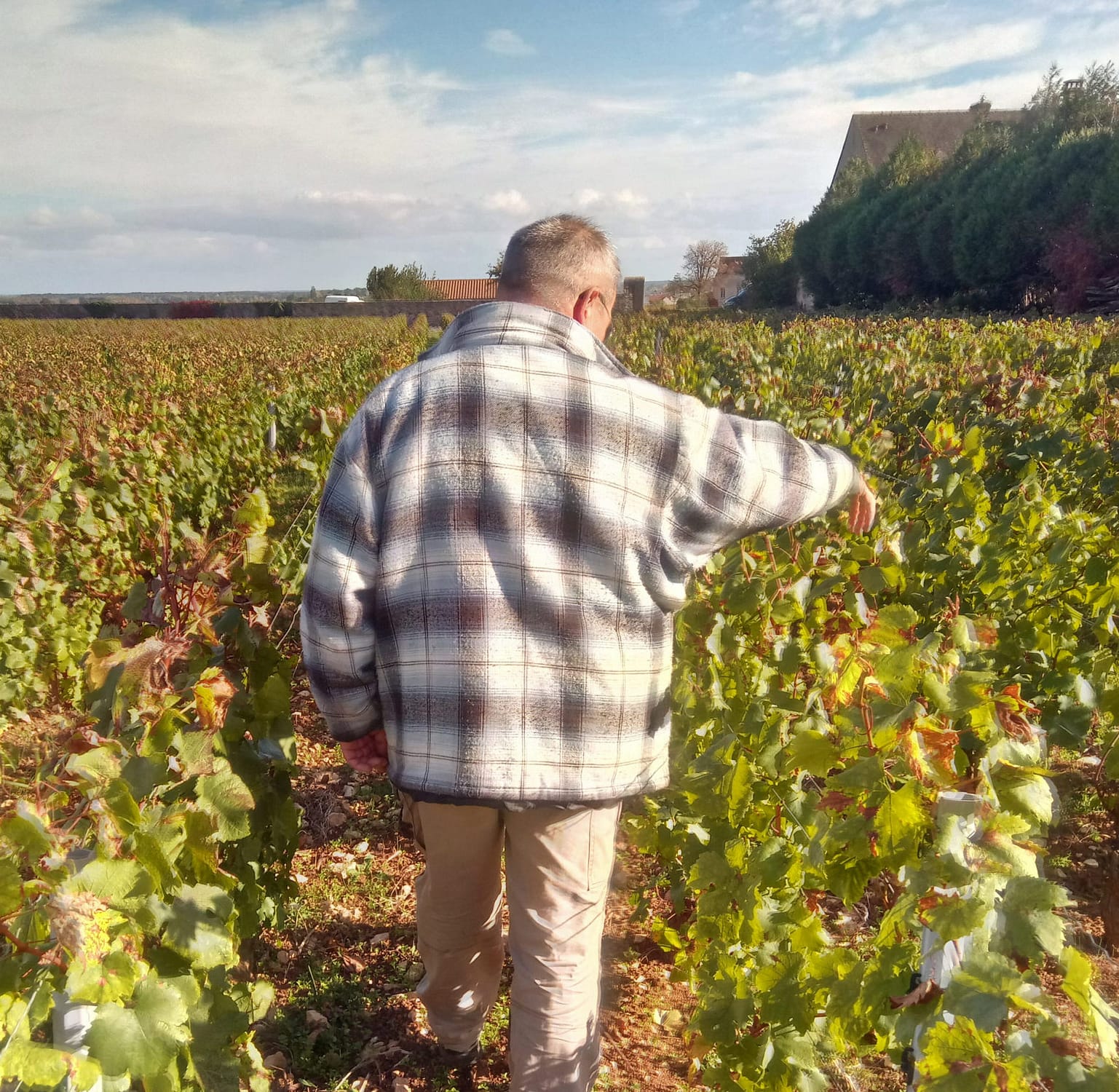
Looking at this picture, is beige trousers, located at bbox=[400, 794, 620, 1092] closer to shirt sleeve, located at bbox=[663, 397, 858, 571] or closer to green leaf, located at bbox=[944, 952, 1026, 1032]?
shirt sleeve, located at bbox=[663, 397, 858, 571]

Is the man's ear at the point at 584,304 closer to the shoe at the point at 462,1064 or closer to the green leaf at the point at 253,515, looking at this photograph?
the green leaf at the point at 253,515

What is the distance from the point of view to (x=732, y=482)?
167cm

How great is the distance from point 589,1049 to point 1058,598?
2.17 meters

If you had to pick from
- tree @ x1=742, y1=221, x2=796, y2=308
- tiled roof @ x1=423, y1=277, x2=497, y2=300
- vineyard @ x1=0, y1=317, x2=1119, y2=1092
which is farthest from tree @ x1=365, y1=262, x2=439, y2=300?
vineyard @ x1=0, y1=317, x2=1119, y2=1092

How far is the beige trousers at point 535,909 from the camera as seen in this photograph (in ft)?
5.79

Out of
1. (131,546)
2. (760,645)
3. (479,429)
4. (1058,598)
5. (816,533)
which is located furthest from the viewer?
(131,546)

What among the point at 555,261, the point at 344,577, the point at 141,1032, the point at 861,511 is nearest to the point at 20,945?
the point at 141,1032

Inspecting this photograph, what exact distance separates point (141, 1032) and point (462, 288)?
58.2 meters

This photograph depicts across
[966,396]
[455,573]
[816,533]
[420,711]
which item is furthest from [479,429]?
[966,396]

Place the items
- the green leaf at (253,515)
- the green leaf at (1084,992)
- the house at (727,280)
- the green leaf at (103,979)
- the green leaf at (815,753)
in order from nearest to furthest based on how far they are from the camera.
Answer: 1. the green leaf at (1084,992)
2. the green leaf at (103,979)
3. the green leaf at (815,753)
4. the green leaf at (253,515)
5. the house at (727,280)

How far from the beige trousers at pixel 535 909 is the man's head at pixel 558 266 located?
97 cm

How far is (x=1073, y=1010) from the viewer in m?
2.36

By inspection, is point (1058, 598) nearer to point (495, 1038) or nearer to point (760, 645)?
point (760, 645)

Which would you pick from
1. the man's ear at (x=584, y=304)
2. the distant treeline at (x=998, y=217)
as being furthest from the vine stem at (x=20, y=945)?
the distant treeline at (x=998, y=217)
